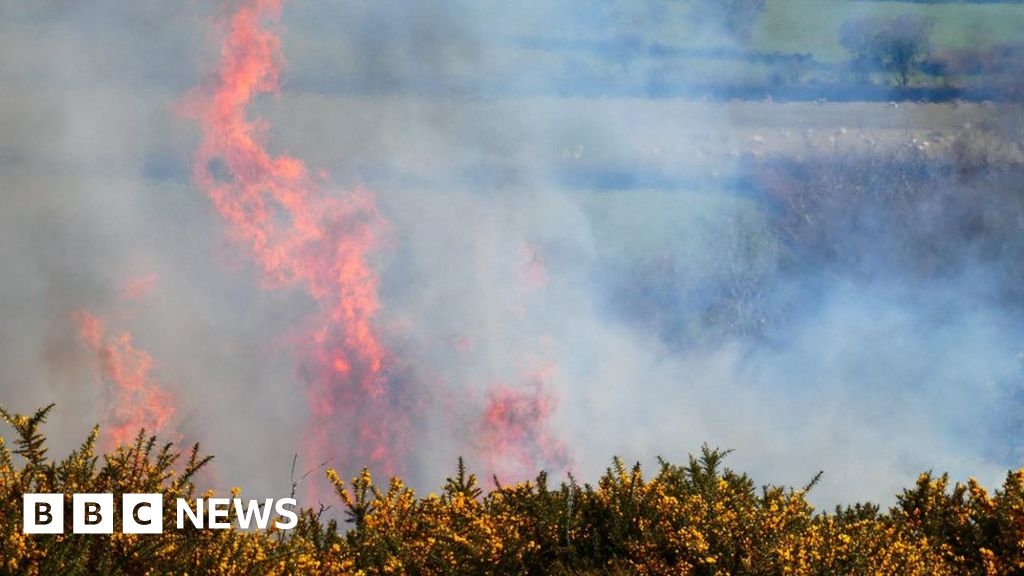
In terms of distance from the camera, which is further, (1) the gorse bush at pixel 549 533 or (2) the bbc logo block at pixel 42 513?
(1) the gorse bush at pixel 549 533

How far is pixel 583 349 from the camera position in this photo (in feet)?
151

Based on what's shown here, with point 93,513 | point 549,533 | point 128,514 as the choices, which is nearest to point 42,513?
point 93,513

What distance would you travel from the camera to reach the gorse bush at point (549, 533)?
11852mm

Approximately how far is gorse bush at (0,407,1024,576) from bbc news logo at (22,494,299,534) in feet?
0.41

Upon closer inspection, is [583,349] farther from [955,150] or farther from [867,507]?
[867,507]

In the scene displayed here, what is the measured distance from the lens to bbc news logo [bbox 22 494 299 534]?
445 inches

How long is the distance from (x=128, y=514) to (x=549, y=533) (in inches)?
250

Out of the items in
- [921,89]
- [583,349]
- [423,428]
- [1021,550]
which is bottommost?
[1021,550]

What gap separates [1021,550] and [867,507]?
9.41ft

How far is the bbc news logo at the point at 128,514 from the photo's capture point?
11.3 m

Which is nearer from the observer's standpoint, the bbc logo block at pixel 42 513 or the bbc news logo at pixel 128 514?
the bbc logo block at pixel 42 513

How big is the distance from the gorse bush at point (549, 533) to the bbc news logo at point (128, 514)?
12 centimetres

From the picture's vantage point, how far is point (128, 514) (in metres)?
11.8

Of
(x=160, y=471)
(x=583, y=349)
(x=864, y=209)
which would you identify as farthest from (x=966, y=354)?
(x=160, y=471)
